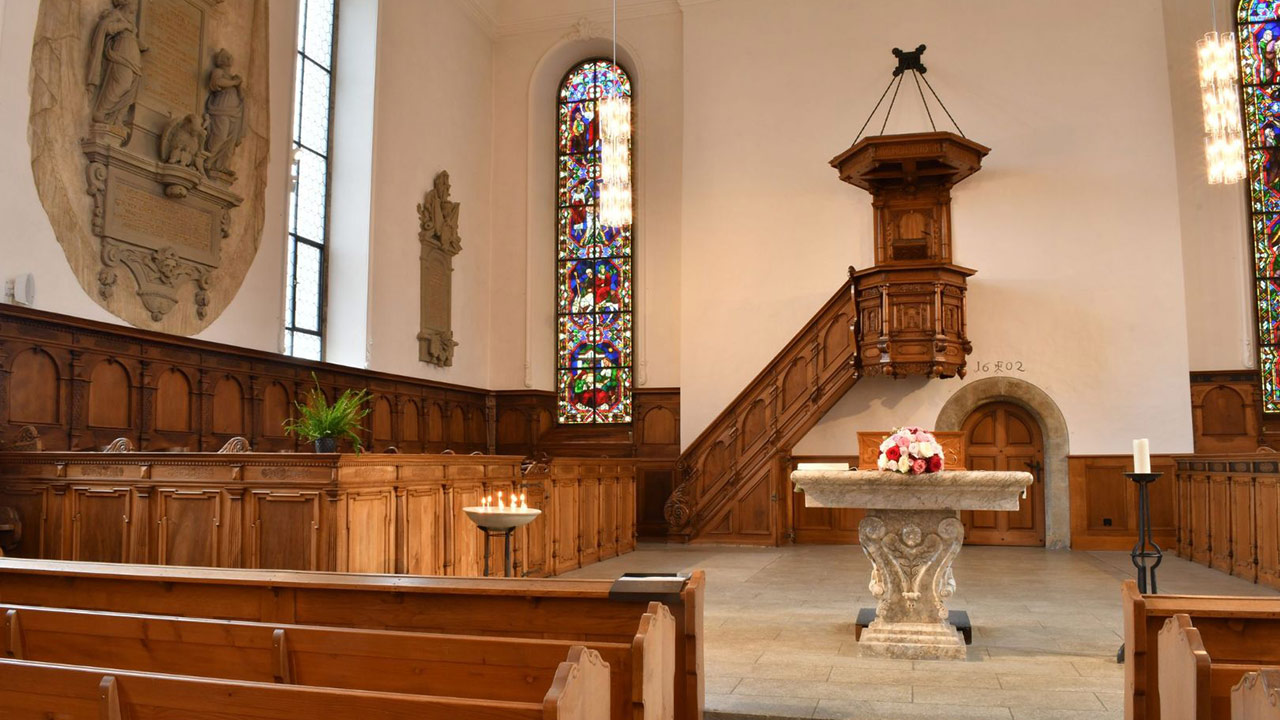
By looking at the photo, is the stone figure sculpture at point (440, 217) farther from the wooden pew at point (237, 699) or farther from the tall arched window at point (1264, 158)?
the wooden pew at point (237, 699)

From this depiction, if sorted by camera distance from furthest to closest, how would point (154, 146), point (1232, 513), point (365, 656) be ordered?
point (1232, 513), point (154, 146), point (365, 656)

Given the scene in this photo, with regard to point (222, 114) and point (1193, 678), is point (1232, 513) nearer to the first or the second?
point (1193, 678)

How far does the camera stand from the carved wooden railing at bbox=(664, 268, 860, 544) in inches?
546

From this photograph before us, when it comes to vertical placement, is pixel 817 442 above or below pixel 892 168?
below

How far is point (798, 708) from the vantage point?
488 cm

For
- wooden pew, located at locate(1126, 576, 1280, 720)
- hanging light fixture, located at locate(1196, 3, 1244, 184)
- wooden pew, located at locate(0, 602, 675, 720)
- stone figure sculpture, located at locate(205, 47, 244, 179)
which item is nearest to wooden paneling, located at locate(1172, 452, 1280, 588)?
hanging light fixture, located at locate(1196, 3, 1244, 184)

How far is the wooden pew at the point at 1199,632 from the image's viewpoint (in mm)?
3721

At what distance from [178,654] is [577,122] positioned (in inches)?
590

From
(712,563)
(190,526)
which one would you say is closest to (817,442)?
(712,563)

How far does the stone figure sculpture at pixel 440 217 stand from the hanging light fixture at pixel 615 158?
3751 millimetres

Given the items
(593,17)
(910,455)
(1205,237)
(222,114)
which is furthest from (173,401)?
(1205,237)

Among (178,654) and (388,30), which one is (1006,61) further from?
(178,654)

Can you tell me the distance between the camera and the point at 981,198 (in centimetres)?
1446

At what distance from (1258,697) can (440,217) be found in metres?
Result: 14.0
